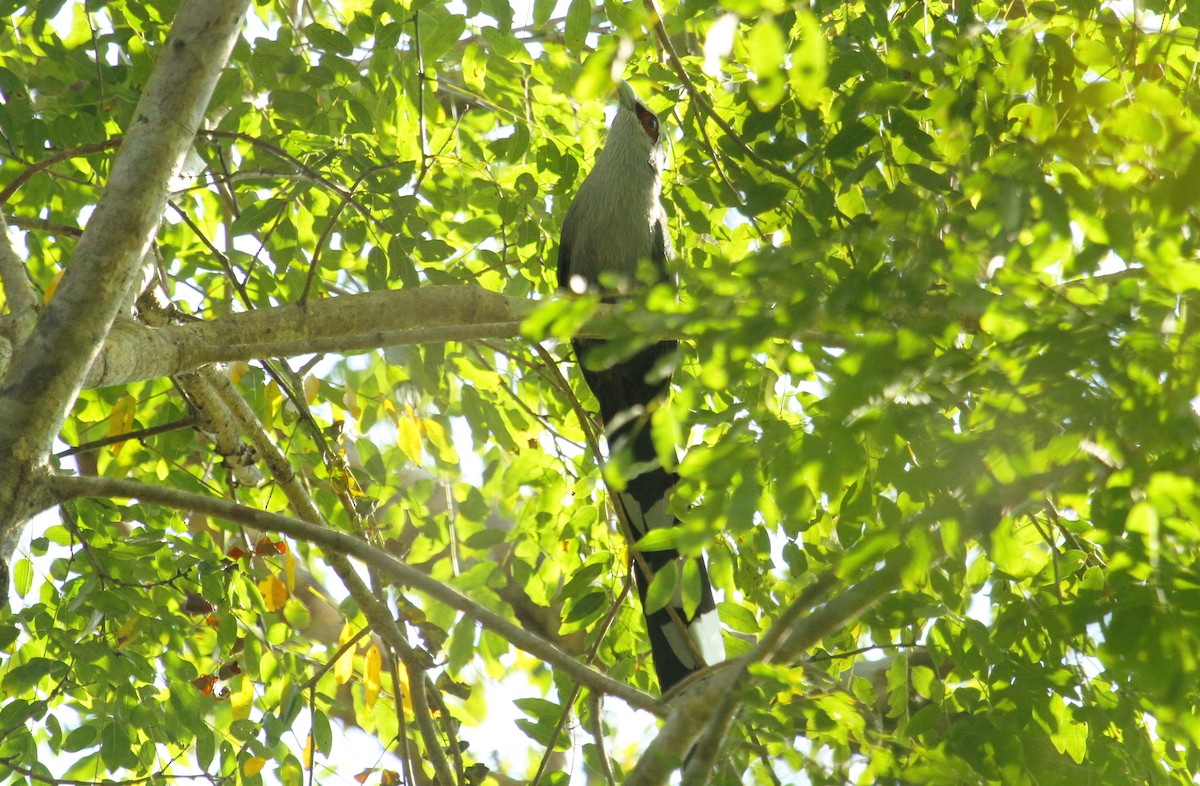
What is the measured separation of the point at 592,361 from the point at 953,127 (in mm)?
670

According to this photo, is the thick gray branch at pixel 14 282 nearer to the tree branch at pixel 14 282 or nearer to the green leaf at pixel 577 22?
the tree branch at pixel 14 282

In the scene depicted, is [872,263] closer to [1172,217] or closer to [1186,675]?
[1172,217]

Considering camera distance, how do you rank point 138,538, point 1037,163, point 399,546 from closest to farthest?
point 1037,163 → point 138,538 → point 399,546

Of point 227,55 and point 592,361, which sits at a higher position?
point 227,55

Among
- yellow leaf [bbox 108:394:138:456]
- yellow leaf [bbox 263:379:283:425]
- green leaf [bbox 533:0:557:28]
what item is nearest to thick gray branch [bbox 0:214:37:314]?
yellow leaf [bbox 108:394:138:456]

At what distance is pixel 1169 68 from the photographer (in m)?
1.67

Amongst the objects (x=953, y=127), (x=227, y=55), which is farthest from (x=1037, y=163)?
(x=227, y=55)

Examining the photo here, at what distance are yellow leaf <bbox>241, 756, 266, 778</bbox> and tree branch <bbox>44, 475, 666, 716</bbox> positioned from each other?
2.92ft

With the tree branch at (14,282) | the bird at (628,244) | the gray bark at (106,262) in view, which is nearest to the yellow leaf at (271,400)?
the bird at (628,244)

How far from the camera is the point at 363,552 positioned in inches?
50.1

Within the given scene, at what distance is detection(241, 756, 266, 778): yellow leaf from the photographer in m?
Answer: 1.93

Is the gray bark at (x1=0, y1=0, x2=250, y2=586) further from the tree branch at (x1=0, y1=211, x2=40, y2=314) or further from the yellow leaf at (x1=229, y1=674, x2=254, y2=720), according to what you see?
the yellow leaf at (x1=229, y1=674, x2=254, y2=720)

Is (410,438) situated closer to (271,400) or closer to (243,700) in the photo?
(271,400)

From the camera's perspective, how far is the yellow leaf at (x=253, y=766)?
1.93m
